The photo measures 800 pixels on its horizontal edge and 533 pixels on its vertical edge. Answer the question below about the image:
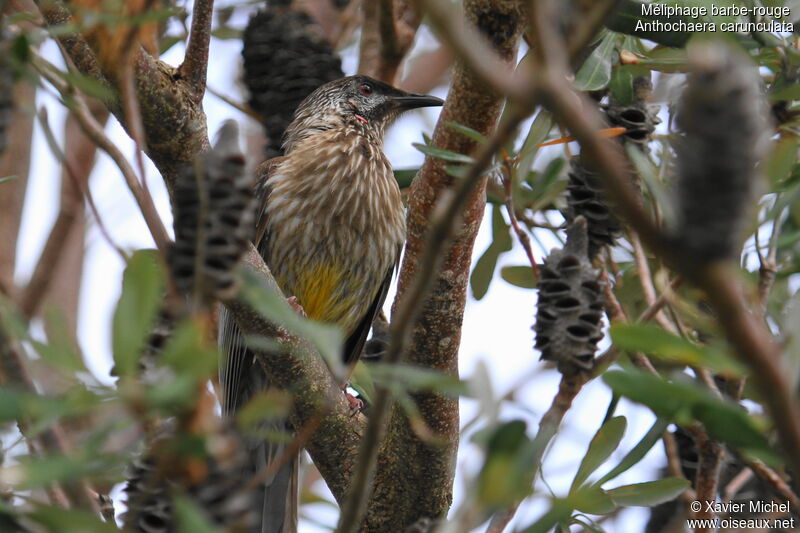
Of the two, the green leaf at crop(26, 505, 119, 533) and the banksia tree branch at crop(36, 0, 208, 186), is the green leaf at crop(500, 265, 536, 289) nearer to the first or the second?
the banksia tree branch at crop(36, 0, 208, 186)

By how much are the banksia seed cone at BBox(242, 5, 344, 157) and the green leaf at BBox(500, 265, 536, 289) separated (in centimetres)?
156

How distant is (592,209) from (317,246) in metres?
1.30

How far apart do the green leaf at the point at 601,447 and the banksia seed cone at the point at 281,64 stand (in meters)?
2.67

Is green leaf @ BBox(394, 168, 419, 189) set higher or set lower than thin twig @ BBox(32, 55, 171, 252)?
higher

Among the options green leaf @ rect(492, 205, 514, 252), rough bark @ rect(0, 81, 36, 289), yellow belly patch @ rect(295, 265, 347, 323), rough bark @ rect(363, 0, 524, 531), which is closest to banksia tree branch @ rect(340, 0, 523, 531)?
rough bark @ rect(363, 0, 524, 531)

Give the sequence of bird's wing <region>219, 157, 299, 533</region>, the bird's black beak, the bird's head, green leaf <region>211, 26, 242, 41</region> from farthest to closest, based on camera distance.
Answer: green leaf <region>211, 26, 242, 41</region> < the bird's black beak < the bird's head < bird's wing <region>219, 157, 299, 533</region>

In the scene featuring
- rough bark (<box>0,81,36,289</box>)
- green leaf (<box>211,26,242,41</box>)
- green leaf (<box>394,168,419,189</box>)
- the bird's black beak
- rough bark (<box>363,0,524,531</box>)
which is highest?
green leaf (<box>211,26,242,41</box>)

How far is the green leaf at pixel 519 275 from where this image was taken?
361cm

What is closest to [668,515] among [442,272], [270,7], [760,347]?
[442,272]

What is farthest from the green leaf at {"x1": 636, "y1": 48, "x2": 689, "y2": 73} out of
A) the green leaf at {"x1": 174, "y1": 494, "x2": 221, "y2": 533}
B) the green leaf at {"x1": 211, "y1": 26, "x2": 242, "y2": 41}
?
the green leaf at {"x1": 211, "y1": 26, "x2": 242, "y2": 41}

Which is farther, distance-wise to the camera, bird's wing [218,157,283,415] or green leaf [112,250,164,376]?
bird's wing [218,157,283,415]

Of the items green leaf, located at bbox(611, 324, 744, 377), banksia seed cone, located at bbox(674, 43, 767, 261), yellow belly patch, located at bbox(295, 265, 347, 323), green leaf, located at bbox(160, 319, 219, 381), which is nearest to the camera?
banksia seed cone, located at bbox(674, 43, 767, 261)

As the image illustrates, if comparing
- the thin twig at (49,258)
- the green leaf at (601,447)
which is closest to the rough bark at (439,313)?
the green leaf at (601,447)

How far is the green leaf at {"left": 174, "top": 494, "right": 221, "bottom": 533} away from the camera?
1.12m
